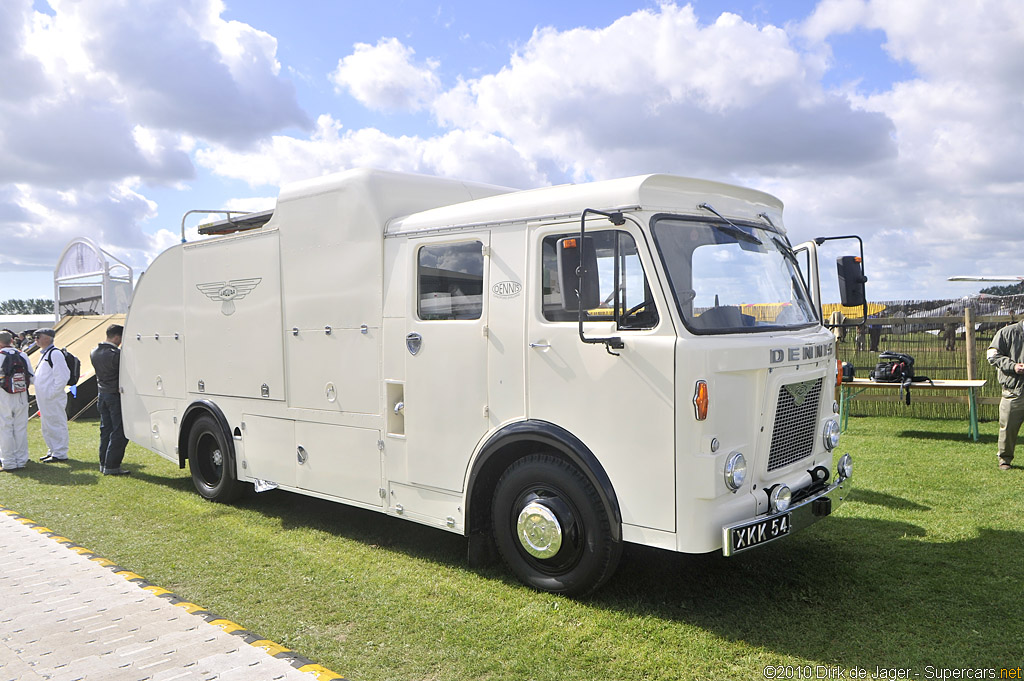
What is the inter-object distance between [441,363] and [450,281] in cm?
60

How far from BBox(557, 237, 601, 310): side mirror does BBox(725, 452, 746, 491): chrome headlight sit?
1.20 m

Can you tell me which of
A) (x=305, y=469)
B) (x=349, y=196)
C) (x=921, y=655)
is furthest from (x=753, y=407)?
(x=305, y=469)

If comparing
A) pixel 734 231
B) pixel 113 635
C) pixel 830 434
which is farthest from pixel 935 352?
pixel 113 635

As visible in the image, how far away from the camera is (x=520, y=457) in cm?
505

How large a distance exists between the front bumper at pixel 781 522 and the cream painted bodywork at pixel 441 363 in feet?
0.36

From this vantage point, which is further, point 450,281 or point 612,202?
point 450,281

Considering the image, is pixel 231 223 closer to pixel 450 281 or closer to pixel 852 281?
pixel 450 281

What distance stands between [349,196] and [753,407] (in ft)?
11.5

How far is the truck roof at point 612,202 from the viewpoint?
447 cm

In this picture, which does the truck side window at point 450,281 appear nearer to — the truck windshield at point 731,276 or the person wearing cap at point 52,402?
the truck windshield at point 731,276

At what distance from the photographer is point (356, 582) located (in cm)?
529

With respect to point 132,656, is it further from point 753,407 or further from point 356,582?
point 753,407

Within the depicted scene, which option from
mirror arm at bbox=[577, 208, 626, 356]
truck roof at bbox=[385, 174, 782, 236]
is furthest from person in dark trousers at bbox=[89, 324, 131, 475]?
mirror arm at bbox=[577, 208, 626, 356]

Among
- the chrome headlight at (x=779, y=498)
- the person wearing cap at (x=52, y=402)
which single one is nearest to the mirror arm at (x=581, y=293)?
the chrome headlight at (x=779, y=498)
